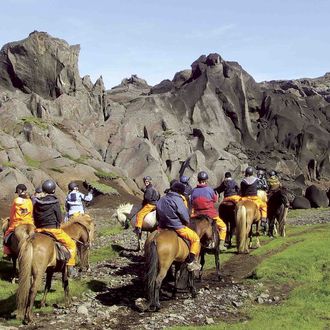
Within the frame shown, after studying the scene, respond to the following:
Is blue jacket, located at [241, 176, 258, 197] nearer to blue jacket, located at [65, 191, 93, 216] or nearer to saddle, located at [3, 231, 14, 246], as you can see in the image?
blue jacket, located at [65, 191, 93, 216]

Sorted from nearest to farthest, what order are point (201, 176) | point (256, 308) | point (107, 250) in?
1. point (256, 308)
2. point (201, 176)
3. point (107, 250)

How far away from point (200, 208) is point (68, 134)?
2244 inches

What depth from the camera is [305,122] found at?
389 ft

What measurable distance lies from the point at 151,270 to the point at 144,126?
254 feet

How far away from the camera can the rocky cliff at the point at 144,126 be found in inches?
2562

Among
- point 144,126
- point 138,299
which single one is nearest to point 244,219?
point 138,299

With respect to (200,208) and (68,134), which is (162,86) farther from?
(200,208)

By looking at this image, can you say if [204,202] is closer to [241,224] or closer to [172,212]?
[241,224]

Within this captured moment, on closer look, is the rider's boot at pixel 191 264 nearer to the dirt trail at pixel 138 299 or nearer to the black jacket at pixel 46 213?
the dirt trail at pixel 138 299

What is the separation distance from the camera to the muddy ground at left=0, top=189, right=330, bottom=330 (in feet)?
46.4

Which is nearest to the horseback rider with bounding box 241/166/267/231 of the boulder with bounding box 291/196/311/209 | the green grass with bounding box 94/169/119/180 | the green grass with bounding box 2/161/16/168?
the green grass with bounding box 2/161/16/168

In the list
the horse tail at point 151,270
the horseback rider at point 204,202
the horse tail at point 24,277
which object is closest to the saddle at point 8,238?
the horse tail at point 24,277

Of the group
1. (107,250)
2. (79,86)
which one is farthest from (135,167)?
(107,250)

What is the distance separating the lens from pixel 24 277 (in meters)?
13.7
